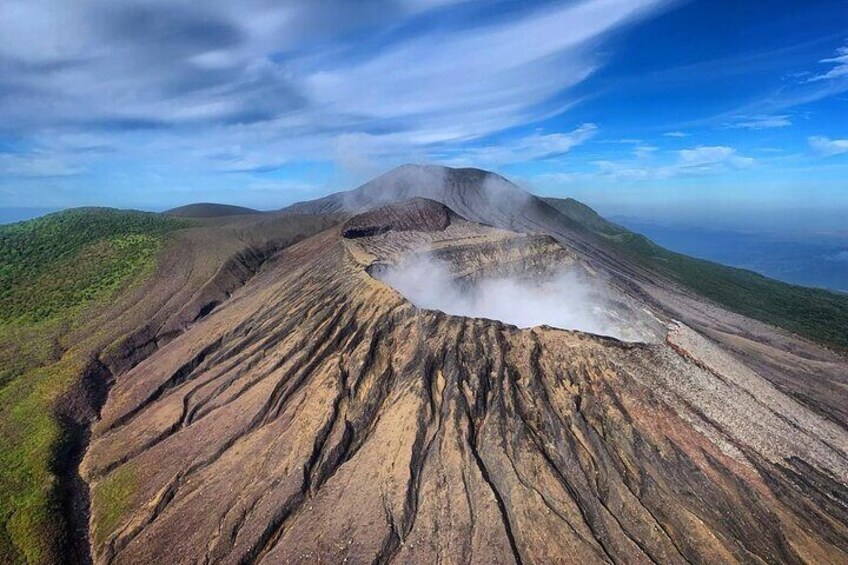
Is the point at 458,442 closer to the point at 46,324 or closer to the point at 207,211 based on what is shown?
the point at 46,324

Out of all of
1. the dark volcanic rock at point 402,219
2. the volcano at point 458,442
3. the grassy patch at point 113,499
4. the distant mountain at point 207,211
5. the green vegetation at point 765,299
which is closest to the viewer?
the volcano at point 458,442

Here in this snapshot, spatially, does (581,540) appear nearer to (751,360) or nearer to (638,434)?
(638,434)

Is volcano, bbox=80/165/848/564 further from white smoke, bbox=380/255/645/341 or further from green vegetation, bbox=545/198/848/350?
green vegetation, bbox=545/198/848/350

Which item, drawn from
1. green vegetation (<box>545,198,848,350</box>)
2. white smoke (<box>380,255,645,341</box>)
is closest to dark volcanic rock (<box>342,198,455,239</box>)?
white smoke (<box>380,255,645,341</box>)

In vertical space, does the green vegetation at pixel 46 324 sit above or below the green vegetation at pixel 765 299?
above

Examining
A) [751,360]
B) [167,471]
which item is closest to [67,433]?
[167,471]

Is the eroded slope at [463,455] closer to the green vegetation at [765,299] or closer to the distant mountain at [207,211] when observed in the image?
the green vegetation at [765,299]

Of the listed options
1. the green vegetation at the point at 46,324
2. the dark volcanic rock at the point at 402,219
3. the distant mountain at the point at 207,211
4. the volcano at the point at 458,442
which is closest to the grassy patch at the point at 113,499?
the volcano at the point at 458,442
